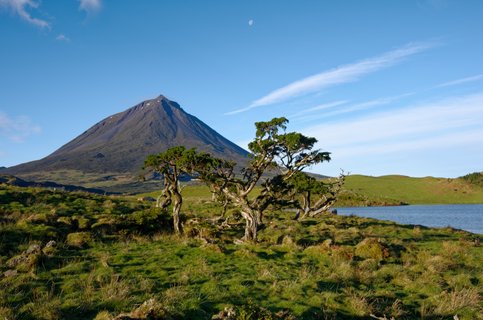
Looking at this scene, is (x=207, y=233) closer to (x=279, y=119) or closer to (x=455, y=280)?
(x=279, y=119)

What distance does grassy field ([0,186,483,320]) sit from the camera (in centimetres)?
1212

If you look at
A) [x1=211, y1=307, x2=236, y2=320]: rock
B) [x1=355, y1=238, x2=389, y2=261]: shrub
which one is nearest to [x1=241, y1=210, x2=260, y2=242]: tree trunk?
[x1=355, y1=238, x2=389, y2=261]: shrub

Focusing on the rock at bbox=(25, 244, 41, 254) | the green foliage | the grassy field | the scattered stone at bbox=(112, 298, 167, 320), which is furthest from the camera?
the green foliage

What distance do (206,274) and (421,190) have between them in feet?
390

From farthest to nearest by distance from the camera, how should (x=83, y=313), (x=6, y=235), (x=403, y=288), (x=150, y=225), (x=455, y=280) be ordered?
(x=150, y=225) < (x=6, y=235) < (x=455, y=280) < (x=403, y=288) < (x=83, y=313)

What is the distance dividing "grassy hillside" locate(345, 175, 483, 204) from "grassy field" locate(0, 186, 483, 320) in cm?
8878

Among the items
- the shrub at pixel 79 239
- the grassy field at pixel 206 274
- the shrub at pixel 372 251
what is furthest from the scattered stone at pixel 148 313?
the shrub at pixel 372 251

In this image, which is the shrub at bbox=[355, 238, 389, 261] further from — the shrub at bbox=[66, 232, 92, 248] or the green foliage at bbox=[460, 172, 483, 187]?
the green foliage at bbox=[460, 172, 483, 187]

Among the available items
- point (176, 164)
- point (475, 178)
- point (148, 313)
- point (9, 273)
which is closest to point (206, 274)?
point (148, 313)

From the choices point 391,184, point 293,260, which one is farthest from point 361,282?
point 391,184

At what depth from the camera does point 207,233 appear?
1078 inches

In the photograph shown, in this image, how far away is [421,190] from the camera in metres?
119

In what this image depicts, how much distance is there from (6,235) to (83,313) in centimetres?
1385

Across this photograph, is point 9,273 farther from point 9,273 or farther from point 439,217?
point 439,217
